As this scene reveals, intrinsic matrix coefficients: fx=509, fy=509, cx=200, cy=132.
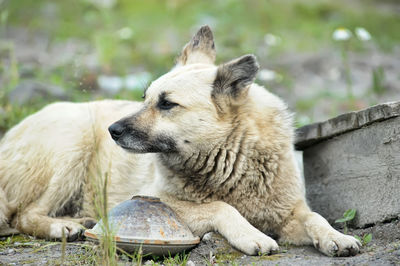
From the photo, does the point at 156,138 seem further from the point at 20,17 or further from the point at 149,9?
the point at 149,9

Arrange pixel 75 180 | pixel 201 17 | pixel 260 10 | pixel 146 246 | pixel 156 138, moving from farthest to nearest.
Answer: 1. pixel 260 10
2. pixel 201 17
3. pixel 75 180
4. pixel 156 138
5. pixel 146 246

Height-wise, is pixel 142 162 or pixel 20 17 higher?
pixel 20 17

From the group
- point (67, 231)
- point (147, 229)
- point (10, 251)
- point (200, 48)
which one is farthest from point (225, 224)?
point (200, 48)

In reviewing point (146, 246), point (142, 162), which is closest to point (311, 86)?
point (142, 162)

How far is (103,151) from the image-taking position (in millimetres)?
4414

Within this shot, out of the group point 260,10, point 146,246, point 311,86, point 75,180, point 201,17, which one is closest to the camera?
point 146,246

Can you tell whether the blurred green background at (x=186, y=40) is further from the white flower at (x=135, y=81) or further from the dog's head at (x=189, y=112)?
the dog's head at (x=189, y=112)

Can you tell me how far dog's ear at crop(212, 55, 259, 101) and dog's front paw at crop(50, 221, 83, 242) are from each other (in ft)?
4.60

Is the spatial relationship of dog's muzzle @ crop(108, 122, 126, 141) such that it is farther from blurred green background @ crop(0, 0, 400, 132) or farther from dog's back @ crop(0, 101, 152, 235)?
blurred green background @ crop(0, 0, 400, 132)

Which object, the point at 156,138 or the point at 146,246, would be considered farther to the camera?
the point at 156,138

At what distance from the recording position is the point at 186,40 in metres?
10.4

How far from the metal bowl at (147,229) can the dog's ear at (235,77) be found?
95 cm

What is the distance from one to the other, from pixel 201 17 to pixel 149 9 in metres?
2.33

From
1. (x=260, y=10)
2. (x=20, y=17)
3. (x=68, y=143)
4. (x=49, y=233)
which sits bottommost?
(x=49, y=233)
